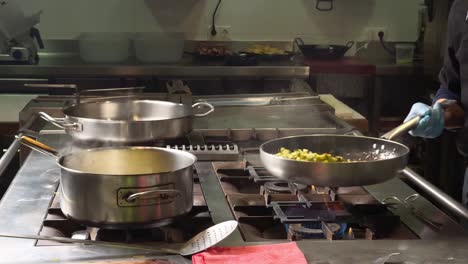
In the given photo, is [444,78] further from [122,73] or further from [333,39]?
[333,39]

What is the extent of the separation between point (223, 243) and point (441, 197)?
0.49 metres

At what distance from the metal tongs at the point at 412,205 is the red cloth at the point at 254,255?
12.4 inches

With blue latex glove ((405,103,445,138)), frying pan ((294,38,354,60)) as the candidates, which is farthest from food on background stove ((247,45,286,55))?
blue latex glove ((405,103,445,138))

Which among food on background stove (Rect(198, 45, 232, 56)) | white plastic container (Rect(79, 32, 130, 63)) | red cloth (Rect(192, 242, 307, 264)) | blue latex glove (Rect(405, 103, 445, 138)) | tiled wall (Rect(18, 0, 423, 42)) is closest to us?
red cloth (Rect(192, 242, 307, 264))

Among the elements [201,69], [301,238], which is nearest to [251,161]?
[301,238]

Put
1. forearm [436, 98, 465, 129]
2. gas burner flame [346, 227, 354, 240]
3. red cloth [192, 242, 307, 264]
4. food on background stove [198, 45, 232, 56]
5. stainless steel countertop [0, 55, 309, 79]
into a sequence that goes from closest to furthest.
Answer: red cloth [192, 242, 307, 264] < gas burner flame [346, 227, 354, 240] < forearm [436, 98, 465, 129] < stainless steel countertop [0, 55, 309, 79] < food on background stove [198, 45, 232, 56]

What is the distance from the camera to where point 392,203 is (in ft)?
4.59

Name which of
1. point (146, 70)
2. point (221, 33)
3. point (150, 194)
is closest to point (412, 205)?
point (150, 194)

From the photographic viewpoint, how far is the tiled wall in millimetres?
4180

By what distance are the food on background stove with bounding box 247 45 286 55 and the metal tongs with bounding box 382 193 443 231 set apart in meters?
2.58

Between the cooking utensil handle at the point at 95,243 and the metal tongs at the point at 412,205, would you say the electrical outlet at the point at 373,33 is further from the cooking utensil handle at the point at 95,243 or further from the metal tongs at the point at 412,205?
the cooking utensil handle at the point at 95,243

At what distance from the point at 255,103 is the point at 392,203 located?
3.97 feet

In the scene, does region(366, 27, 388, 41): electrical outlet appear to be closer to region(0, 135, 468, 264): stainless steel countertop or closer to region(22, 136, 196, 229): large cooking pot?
region(0, 135, 468, 264): stainless steel countertop

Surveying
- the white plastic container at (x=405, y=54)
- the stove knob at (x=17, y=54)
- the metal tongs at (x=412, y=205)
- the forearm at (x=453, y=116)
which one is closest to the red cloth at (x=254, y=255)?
the metal tongs at (x=412, y=205)
